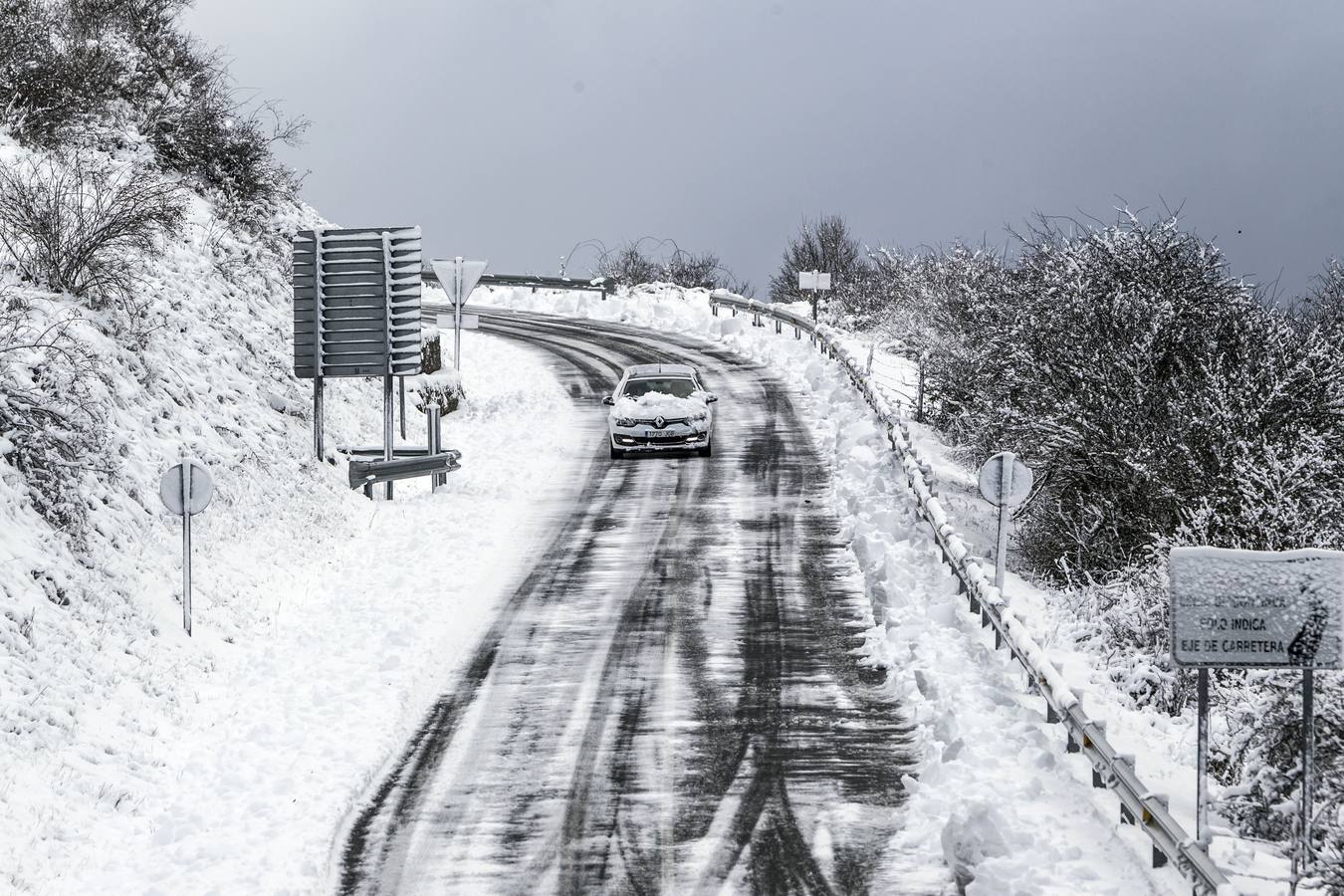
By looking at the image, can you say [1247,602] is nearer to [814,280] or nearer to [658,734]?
[658,734]

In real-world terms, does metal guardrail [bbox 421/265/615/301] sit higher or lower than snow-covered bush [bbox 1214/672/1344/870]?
higher

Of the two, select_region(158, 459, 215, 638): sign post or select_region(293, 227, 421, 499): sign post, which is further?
Result: select_region(293, 227, 421, 499): sign post

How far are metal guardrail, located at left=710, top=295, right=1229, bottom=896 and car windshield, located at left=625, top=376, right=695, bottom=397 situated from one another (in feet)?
15.6

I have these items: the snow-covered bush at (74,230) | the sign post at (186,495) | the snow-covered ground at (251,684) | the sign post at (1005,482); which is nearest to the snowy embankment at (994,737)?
the sign post at (1005,482)

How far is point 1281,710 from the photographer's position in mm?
8727

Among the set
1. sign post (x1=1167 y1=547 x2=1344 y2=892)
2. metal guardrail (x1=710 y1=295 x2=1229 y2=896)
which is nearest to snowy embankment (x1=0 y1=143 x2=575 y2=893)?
metal guardrail (x1=710 y1=295 x2=1229 y2=896)

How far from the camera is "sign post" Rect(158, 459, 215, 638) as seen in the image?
12.6 meters

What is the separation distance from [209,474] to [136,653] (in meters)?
1.95

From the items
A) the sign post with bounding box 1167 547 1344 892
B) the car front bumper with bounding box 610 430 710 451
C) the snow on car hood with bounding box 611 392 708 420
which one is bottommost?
the sign post with bounding box 1167 547 1344 892

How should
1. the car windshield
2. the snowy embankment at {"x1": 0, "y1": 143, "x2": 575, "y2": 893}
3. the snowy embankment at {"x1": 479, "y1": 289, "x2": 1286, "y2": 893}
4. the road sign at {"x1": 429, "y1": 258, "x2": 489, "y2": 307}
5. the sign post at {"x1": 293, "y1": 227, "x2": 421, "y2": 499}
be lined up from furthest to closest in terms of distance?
the road sign at {"x1": 429, "y1": 258, "x2": 489, "y2": 307}
the car windshield
the sign post at {"x1": 293, "y1": 227, "x2": 421, "y2": 499}
the snowy embankment at {"x1": 0, "y1": 143, "x2": 575, "y2": 893}
the snowy embankment at {"x1": 479, "y1": 289, "x2": 1286, "y2": 893}

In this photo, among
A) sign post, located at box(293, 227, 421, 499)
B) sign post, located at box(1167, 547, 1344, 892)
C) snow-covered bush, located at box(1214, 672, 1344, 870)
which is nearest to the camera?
sign post, located at box(1167, 547, 1344, 892)

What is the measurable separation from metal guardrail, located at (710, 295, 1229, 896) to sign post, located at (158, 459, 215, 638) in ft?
25.3

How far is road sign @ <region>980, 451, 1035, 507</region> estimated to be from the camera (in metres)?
13.8

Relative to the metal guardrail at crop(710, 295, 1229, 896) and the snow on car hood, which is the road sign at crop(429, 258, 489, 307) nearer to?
the snow on car hood
